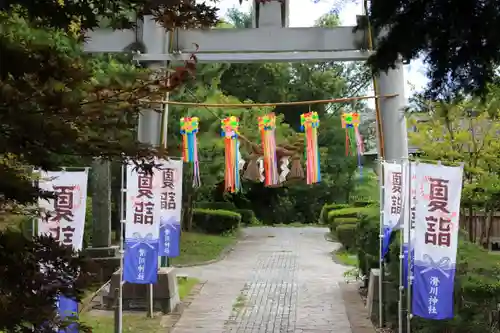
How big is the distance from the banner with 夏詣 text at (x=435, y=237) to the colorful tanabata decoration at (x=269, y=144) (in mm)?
5102

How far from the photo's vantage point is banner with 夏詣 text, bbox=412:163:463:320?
Answer: 7.30 m

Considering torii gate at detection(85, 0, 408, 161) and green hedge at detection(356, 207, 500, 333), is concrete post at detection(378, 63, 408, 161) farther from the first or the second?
green hedge at detection(356, 207, 500, 333)

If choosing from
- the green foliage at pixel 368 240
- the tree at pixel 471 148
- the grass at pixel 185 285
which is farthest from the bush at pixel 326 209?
the green foliage at pixel 368 240

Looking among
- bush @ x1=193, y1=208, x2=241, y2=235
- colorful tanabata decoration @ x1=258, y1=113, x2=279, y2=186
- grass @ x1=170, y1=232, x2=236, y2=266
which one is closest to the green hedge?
colorful tanabata decoration @ x1=258, y1=113, x2=279, y2=186

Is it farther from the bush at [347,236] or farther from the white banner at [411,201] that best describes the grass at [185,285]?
the bush at [347,236]

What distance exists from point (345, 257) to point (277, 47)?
1030 cm

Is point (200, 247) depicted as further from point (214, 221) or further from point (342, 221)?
point (214, 221)

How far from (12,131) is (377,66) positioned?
200 centimetres

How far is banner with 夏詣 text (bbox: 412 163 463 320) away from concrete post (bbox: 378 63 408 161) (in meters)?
2.75

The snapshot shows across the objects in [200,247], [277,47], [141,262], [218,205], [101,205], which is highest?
[277,47]

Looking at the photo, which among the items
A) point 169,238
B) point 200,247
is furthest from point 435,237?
point 200,247

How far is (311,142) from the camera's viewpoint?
41.3 feet

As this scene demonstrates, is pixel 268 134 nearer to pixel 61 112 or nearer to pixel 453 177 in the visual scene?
pixel 453 177

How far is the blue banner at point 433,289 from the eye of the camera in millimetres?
7230
